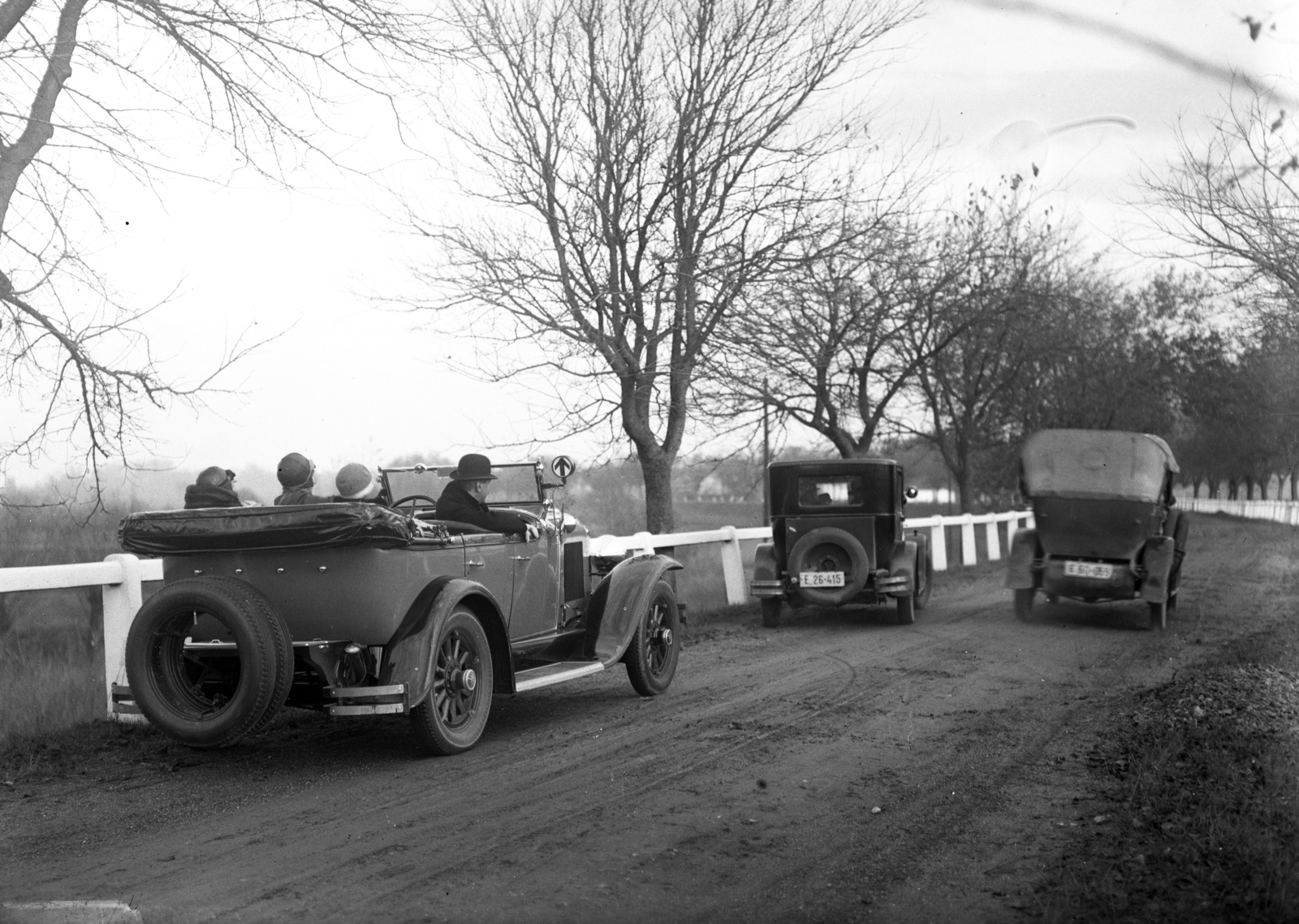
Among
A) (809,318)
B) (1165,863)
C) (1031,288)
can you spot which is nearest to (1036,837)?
Result: (1165,863)

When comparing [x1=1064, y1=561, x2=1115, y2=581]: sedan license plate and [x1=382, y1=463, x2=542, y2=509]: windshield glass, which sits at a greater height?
[x1=382, y1=463, x2=542, y2=509]: windshield glass

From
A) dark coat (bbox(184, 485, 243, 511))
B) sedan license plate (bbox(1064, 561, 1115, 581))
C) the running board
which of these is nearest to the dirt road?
the running board

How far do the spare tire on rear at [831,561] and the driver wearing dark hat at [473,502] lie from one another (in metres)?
6.76

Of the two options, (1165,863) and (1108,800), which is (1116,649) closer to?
(1108,800)

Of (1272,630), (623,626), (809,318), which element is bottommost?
(1272,630)

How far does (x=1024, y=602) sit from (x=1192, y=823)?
386 inches

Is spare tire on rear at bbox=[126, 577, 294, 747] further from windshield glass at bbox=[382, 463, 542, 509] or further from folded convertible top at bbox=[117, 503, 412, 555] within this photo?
windshield glass at bbox=[382, 463, 542, 509]

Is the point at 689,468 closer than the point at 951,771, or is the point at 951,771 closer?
the point at 951,771

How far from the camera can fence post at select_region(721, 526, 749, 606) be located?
16.2 meters

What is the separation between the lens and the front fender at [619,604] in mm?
8562

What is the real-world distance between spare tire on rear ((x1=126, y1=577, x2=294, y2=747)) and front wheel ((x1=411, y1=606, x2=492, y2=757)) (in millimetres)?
844

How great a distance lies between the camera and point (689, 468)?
2272 centimetres

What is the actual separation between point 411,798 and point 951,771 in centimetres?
272

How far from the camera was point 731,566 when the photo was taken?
16.2 meters
